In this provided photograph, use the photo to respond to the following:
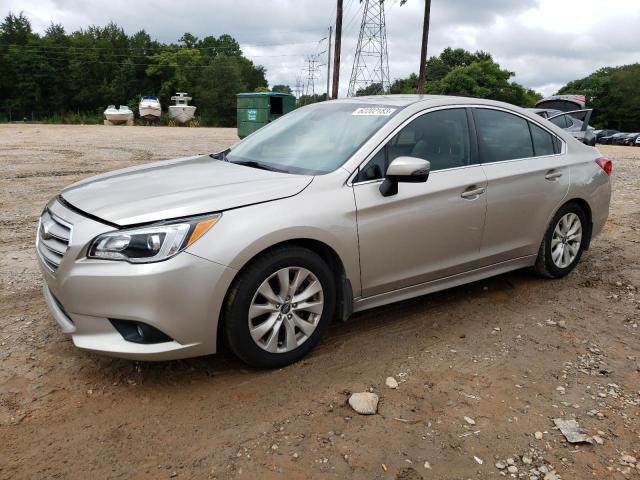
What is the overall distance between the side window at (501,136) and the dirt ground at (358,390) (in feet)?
3.86

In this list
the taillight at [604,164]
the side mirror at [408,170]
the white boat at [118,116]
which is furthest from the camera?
the white boat at [118,116]

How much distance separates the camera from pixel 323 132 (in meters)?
3.85

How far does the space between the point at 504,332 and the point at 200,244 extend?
2.25m

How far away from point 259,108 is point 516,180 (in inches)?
612

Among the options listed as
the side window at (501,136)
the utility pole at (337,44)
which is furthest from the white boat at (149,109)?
the side window at (501,136)

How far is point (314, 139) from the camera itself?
12.5 ft

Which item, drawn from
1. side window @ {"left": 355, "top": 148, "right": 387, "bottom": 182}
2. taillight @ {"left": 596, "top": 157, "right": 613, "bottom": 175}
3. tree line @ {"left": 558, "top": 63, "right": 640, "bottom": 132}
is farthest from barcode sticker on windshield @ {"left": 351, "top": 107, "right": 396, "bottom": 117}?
tree line @ {"left": 558, "top": 63, "right": 640, "bottom": 132}

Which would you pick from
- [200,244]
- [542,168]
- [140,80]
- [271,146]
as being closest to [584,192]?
[542,168]

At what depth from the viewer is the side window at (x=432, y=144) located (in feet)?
11.4

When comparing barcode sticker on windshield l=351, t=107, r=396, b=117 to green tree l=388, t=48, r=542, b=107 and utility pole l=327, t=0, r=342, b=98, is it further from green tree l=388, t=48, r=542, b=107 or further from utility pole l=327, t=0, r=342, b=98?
green tree l=388, t=48, r=542, b=107

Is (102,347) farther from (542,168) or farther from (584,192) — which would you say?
(584,192)

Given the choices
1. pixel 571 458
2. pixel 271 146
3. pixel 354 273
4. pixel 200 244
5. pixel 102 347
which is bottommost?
pixel 571 458

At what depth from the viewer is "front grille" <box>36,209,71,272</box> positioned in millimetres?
2867

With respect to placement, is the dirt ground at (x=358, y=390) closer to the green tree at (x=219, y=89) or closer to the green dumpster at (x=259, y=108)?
the green dumpster at (x=259, y=108)
